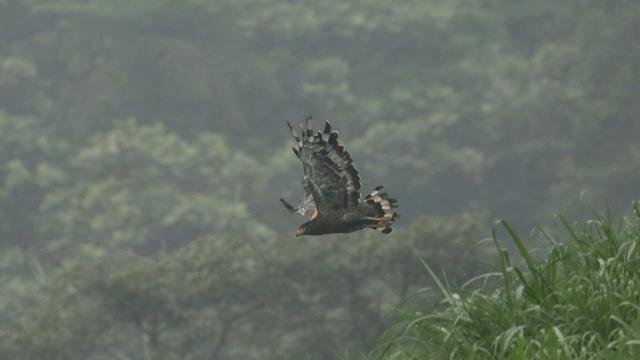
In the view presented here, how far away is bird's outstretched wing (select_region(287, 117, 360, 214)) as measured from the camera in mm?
5207

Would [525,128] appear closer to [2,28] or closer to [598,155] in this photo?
[598,155]

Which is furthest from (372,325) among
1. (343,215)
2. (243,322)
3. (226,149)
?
(343,215)

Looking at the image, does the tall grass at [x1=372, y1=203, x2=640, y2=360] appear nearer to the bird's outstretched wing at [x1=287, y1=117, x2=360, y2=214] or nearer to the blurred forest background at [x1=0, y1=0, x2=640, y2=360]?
the bird's outstretched wing at [x1=287, y1=117, x2=360, y2=214]

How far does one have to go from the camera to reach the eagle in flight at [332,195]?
5.12 meters

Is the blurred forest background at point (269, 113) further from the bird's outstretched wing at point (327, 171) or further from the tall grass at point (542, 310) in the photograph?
the bird's outstretched wing at point (327, 171)

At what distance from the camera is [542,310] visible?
5.56m

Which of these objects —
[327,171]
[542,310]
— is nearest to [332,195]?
[327,171]

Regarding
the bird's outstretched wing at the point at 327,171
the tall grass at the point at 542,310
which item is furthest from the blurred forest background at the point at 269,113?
the bird's outstretched wing at the point at 327,171

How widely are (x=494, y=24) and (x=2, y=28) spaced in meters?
14.3

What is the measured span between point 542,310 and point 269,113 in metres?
35.7

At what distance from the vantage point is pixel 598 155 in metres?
38.1

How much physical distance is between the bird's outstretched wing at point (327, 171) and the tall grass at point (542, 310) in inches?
21.6

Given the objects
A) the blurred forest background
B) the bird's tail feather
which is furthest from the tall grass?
the blurred forest background

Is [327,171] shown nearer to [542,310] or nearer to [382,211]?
[382,211]
